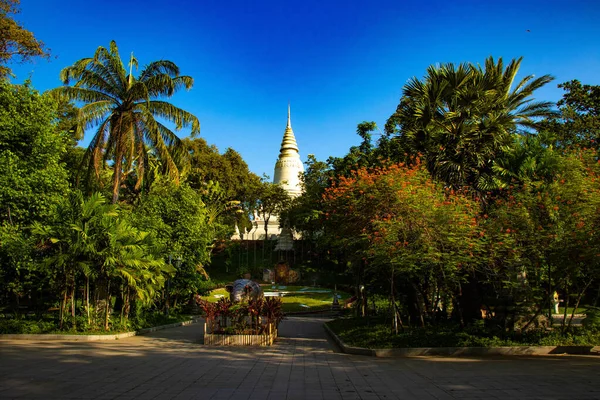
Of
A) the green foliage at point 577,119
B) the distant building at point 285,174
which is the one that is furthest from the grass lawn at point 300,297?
the distant building at point 285,174

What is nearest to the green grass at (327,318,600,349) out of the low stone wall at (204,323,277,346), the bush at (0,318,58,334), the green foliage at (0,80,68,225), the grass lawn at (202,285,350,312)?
the low stone wall at (204,323,277,346)

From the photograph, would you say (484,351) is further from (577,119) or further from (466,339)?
(577,119)

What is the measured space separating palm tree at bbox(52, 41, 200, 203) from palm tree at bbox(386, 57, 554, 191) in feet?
34.0

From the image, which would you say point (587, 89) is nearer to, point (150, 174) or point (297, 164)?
point (150, 174)

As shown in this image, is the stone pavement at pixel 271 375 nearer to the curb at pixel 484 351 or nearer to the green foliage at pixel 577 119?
the curb at pixel 484 351

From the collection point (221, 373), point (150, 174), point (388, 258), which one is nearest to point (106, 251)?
point (221, 373)

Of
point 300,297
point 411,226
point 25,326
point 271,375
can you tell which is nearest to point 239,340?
point 271,375

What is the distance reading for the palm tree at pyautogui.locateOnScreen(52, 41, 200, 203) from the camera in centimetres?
1759

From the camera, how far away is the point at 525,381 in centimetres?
691

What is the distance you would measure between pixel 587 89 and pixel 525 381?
1785cm

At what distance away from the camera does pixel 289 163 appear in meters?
67.6

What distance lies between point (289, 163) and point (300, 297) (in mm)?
37249

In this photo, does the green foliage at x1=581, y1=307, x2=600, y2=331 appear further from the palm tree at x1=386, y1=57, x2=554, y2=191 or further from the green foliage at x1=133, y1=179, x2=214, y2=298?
the green foliage at x1=133, y1=179, x2=214, y2=298

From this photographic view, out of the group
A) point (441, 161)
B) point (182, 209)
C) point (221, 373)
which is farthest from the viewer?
point (182, 209)
